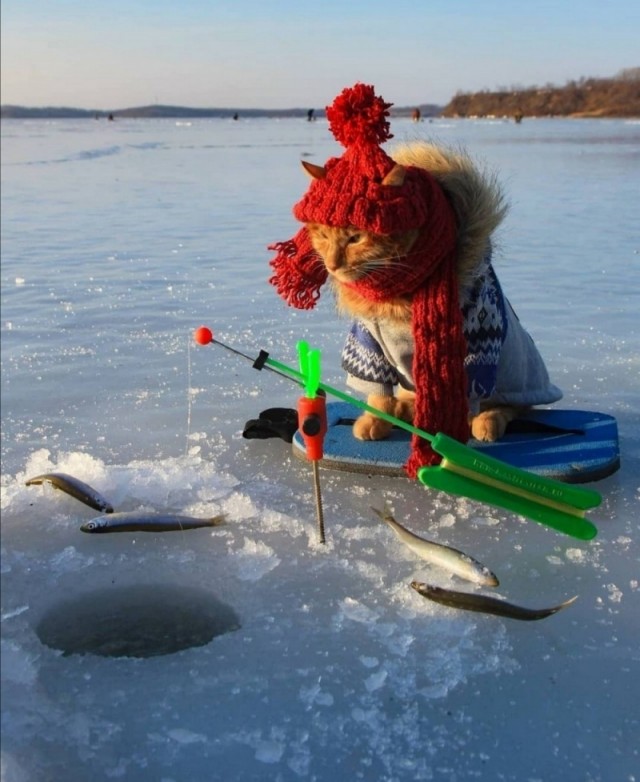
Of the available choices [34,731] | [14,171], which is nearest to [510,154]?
[14,171]

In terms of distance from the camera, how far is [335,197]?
2.22 m

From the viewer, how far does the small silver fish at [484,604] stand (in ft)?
6.34

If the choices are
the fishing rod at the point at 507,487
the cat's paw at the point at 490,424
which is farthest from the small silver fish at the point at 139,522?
the cat's paw at the point at 490,424

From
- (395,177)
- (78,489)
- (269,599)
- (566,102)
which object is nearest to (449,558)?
(269,599)

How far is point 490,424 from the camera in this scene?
2859mm

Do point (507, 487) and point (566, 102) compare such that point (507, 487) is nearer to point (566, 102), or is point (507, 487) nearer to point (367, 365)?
point (367, 365)

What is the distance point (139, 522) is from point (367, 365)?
935mm

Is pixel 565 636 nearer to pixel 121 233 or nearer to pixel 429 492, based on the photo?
pixel 429 492

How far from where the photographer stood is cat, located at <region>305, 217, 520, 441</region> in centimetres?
228

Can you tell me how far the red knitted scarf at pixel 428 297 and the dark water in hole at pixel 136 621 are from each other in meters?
0.80

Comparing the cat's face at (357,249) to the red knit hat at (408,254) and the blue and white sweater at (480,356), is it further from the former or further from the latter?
the blue and white sweater at (480,356)

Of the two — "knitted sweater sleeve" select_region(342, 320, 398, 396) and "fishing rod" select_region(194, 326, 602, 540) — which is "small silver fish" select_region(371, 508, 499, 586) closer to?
"fishing rod" select_region(194, 326, 602, 540)

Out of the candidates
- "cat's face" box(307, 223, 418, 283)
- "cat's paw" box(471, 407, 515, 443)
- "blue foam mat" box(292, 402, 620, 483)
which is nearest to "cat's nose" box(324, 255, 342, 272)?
"cat's face" box(307, 223, 418, 283)

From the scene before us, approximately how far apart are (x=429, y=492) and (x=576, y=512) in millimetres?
600
